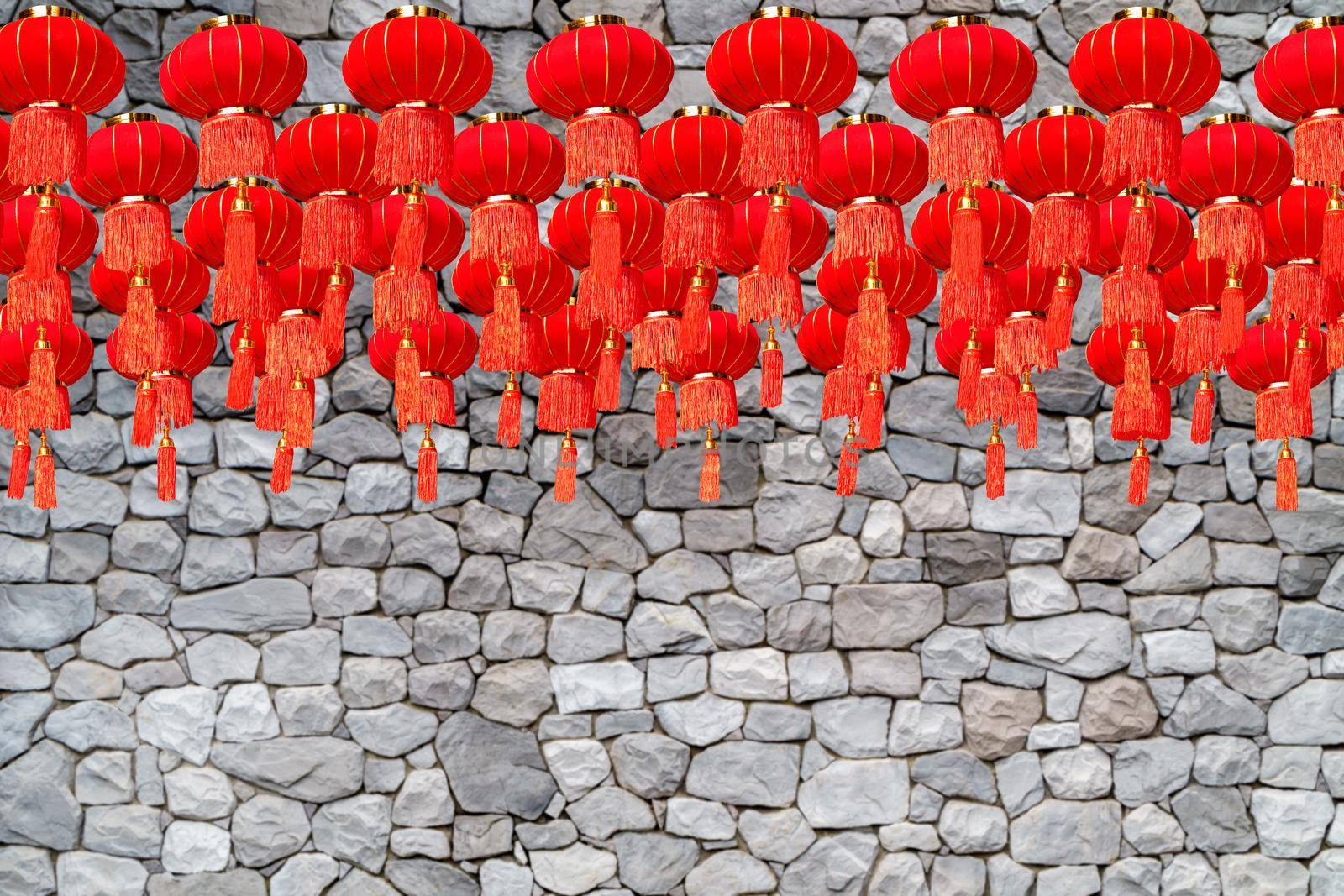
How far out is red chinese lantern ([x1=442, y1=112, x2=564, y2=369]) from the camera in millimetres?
2697

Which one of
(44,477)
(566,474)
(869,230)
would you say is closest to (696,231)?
(869,230)

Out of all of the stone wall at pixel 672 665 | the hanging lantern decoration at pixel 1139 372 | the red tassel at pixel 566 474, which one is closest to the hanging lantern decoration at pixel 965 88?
the hanging lantern decoration at pixel 1139 372

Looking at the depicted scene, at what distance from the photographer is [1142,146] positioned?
2.48 metres

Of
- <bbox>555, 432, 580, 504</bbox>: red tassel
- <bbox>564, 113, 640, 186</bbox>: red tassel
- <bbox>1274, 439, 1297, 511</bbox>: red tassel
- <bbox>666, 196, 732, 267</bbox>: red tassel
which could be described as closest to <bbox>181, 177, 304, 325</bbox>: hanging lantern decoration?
<bbox>564, 113, 640, 186</bbox>: red tassel

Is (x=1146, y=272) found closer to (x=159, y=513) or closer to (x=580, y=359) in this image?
(x=580, y=359)

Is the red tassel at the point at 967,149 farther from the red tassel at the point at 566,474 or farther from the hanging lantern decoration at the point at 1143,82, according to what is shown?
the red tassel at the point at 566,474

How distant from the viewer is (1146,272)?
2816 mm

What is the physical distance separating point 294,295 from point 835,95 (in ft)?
3.88

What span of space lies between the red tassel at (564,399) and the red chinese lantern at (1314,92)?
60.3 inches

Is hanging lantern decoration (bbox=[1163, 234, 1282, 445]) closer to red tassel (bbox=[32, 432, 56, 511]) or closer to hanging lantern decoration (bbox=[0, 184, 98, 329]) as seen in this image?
hanging lantern decoration (bbox=[0, 184, 98, 329])

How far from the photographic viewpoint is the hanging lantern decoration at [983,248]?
2.78m

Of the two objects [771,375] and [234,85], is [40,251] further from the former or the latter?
[771,375]

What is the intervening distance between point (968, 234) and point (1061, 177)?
0.21 meters

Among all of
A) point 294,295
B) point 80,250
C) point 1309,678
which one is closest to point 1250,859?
point 1309,678
